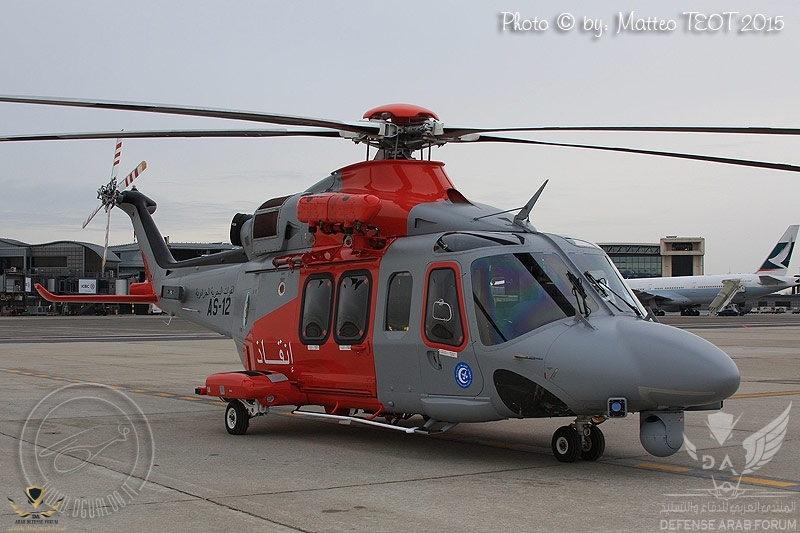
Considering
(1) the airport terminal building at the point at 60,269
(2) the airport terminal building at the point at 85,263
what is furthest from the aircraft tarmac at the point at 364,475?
(1) the airport terminal building at the point at 60,269

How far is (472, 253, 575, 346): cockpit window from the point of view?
8.59m

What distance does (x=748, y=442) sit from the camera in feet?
33.6

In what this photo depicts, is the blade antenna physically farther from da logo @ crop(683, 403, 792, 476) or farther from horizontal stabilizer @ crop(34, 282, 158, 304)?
horizontal stabilizer @ crop(34, 282, 158, 304)

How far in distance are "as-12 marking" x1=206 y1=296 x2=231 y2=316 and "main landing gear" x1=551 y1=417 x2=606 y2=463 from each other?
19.0 ft

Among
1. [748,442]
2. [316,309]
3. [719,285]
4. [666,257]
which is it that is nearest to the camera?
[748,442]

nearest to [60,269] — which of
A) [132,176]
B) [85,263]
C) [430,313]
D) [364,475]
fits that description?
[85,263]

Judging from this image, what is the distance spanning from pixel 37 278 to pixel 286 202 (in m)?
→ 98.3

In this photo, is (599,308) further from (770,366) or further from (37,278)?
(37,278)

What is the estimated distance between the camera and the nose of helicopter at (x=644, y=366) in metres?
7.69

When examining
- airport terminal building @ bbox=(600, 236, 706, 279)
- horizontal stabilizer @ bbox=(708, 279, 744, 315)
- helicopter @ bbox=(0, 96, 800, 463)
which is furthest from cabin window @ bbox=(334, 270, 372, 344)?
airport terminal building @ bbox=(600, 236, 706, 279)

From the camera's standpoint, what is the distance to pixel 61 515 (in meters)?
6.53

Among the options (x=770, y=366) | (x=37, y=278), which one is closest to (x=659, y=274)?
(x=37, y=278)

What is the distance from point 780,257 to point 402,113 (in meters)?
77.2

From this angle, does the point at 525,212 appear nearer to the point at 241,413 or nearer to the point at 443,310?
the point at 443,310
